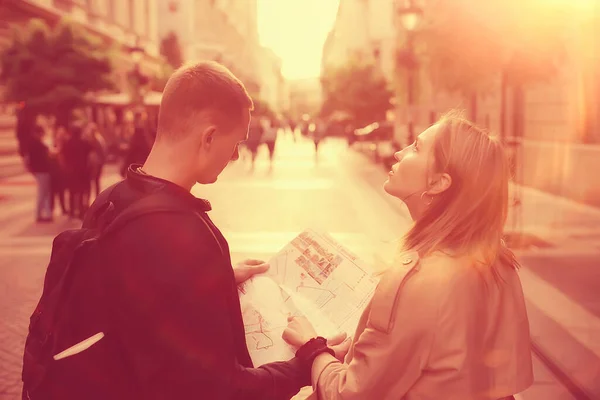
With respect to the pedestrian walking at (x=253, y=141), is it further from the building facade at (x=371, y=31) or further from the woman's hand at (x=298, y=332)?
the building facade at (x=371, y=31)

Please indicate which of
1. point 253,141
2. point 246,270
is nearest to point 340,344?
point 246,270

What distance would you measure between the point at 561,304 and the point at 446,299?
5.30 meters

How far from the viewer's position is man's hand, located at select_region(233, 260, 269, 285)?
2.22m

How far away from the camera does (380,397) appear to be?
1.78m

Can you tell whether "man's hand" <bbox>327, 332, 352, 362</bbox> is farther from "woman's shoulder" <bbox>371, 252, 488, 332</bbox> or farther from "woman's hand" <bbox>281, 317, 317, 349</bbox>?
"woman's shoulder" <bbox>371, 252, 488, 332</bbox>

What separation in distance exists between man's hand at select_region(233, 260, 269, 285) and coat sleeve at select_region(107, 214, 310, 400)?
551 millimetres

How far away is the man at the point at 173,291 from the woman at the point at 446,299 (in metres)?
0.33

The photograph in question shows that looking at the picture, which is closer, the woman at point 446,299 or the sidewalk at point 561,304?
the woman at point 446,299

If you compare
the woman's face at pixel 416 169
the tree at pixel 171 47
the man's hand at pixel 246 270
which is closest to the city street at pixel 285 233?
the man's hand at pixel 246 270

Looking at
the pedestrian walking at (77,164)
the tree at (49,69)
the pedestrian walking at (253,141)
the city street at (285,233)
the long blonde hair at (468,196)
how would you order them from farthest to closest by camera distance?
the pedestrian walking at (253,141), the tree at (49,69), the pedestrian walking at (77,164), the city street at (285,233), the long blonde hair at (468,196)

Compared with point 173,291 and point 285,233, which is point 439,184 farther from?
point 285,233

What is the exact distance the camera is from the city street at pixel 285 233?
561 cm

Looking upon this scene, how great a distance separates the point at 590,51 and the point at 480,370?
16.1 metres

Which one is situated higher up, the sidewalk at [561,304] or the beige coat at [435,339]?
the beige coat at [435,339]
